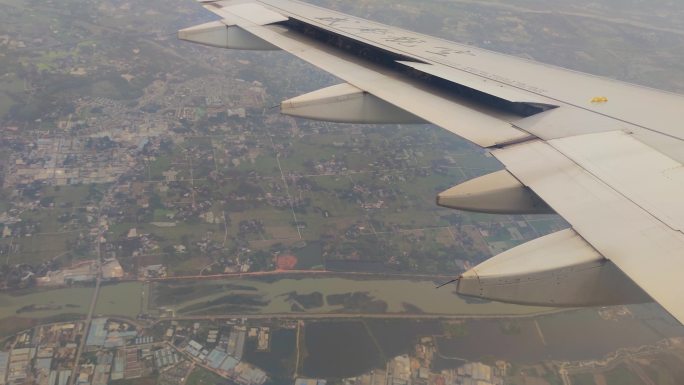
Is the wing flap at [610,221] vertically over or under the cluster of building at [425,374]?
over

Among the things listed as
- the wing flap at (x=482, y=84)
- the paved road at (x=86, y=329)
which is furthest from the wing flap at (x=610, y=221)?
the paved road at (x=86, y=329)

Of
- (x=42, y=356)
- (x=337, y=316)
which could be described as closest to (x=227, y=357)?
(x=337, y=316)

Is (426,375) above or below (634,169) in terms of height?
below

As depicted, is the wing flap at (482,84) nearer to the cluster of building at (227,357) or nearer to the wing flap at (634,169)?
the wing flap at (634,169)

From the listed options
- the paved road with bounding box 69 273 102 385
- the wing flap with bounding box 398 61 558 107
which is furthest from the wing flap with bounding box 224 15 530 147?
the paved road with bounding box 69 273 102 385

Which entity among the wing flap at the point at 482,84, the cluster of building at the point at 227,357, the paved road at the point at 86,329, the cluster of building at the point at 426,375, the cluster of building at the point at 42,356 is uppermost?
the wing flap at the point at 482,84

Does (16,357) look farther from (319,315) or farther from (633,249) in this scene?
(633,249)

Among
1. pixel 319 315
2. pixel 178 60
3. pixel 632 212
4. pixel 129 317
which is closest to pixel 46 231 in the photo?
pixel 129 317

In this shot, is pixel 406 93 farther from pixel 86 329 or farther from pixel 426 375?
pixel 86 329
